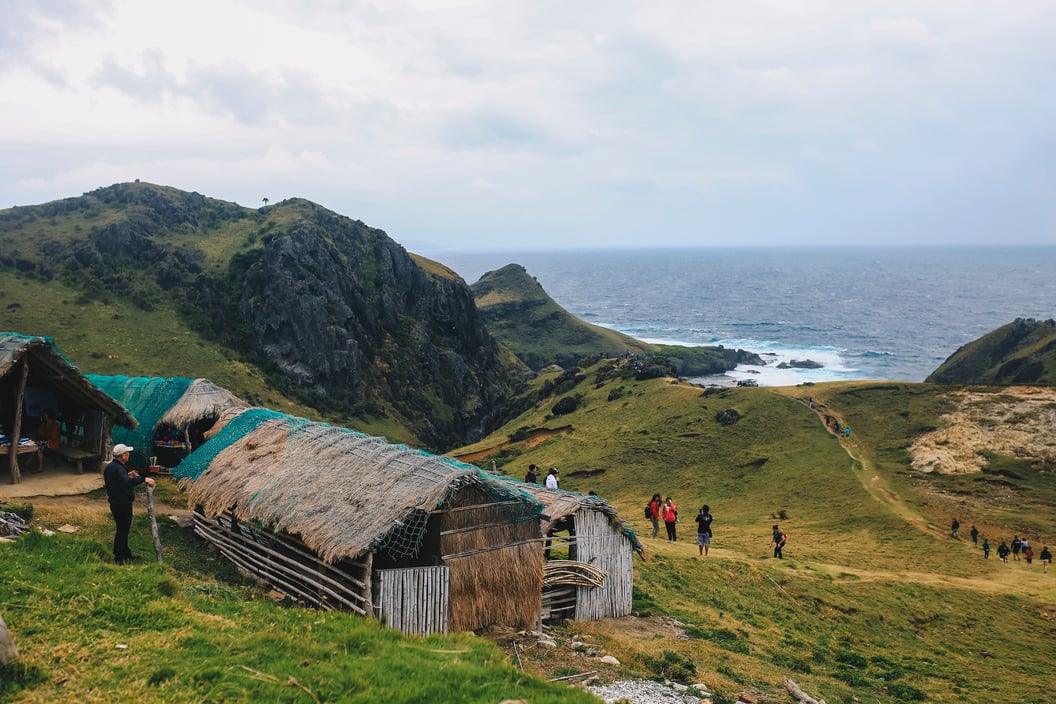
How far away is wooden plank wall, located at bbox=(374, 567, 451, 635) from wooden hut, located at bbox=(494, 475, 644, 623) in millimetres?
3640

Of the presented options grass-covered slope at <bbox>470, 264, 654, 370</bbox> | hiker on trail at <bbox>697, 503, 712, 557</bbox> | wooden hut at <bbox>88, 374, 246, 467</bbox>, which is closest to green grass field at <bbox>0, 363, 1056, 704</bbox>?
hiker on trail at <bbox>697, 503, 712, 557</bbox>

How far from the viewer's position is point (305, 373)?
8594cm

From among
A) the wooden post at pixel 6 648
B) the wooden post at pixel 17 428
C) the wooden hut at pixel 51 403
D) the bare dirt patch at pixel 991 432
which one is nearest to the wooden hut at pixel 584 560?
the wooden post at pixel 6 648

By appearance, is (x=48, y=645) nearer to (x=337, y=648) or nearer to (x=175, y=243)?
(x=337, y=648)

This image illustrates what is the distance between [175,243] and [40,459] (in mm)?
85942

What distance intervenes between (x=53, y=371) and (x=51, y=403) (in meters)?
3.67

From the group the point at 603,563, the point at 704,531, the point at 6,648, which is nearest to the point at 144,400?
the point at 603,563

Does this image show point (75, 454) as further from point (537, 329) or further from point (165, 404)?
point (537, 329)

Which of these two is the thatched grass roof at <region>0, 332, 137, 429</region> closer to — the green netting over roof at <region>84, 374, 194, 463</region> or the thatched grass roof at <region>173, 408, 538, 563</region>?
the thatched grass roof at <region>173, 408, 538, 563</region>

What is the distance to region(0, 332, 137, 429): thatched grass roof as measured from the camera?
19859 millimetres

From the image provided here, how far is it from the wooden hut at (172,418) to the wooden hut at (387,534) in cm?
864

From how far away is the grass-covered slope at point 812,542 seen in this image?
1991cm

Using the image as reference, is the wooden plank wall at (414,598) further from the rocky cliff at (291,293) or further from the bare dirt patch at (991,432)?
the rocky cliff at (291,293)

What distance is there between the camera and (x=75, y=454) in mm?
22750
